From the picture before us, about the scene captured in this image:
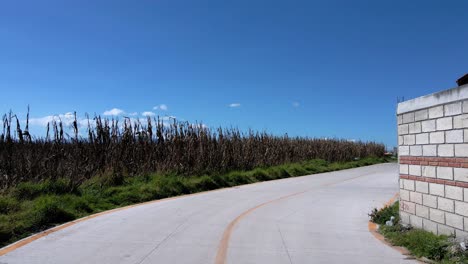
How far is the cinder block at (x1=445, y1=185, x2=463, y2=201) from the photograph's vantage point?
7.99 m

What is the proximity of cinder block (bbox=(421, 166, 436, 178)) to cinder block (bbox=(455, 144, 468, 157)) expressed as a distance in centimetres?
96

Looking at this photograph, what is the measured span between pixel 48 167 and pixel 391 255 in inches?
442

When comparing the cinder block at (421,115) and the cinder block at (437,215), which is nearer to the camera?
the cinder block at (437,215)

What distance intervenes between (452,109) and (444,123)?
40 cm

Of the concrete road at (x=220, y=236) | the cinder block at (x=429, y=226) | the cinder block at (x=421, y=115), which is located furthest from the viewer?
the cinder block at (x=421, y=115)

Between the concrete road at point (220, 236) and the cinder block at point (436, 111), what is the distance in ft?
9.21

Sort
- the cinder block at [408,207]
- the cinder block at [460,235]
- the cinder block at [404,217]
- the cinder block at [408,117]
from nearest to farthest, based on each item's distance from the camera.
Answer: the cinder block at [460,235] < the cinder block at [408,207] < the cinder block at [408,117] < the cinder block at [404,217]

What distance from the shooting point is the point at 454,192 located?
26.9 feet

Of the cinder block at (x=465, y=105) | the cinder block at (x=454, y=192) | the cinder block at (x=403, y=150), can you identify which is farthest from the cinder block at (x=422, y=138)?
the cinder block at (x=465, y=105)

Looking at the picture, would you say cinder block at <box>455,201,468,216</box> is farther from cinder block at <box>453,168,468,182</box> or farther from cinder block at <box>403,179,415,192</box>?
cinder block at <box>403,179,415,192</box>

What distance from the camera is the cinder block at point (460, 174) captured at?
7.83 m

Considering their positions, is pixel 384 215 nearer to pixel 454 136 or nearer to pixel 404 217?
pixel 404 217

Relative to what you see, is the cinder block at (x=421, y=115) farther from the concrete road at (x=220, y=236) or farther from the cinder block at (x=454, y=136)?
the concrete road at (x=220, y=236)

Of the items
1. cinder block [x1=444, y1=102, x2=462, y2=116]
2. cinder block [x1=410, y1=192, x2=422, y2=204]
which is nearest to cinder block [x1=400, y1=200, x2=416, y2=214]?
cinder block [x1=410, y1=192, x2=422, y2=204]
